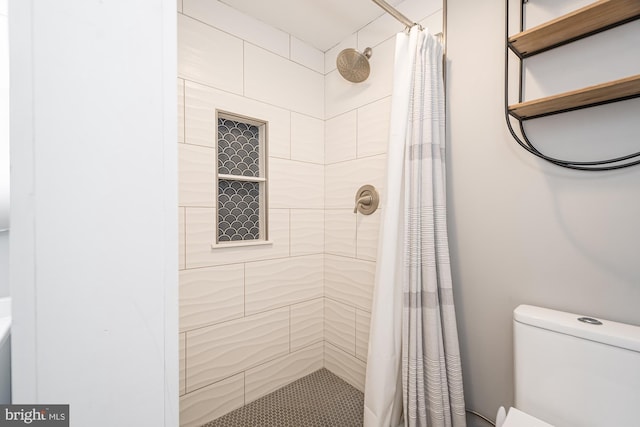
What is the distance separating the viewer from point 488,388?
1.22 metres

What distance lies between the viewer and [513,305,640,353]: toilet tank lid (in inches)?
32.1

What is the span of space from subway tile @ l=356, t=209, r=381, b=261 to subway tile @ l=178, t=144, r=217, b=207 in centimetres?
93

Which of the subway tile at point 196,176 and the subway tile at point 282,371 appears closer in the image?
the subway tile at point 196,176

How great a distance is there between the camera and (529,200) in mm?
1105

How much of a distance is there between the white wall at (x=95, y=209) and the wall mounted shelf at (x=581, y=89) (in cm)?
121

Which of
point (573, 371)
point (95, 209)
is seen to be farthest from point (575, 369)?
point (95, 209)

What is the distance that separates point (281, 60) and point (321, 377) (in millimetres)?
2230

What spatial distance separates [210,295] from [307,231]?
0.76 meters

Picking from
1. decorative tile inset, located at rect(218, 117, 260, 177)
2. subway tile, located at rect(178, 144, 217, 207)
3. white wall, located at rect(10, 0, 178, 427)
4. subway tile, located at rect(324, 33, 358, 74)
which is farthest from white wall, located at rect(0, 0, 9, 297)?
subway tile, located at rect(324, 33, 358, 74)

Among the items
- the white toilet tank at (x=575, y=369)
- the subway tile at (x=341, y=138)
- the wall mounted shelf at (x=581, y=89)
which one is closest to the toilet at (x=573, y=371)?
the white toilet tank at (x=575, y=369)

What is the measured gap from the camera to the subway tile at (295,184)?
1734 millimetres

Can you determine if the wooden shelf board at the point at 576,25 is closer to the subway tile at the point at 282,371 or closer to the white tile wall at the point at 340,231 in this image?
the white tile wall at the point at 340,231

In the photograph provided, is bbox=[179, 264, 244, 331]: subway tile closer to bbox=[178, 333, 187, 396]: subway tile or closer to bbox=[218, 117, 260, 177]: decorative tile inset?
bbox=[178, 333, 187, 396]: subway tile

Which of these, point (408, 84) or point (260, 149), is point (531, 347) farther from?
point (260, 149)
